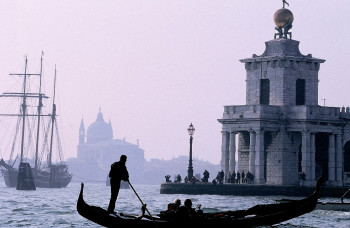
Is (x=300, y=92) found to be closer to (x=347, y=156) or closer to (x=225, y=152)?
(x=347, y=156)

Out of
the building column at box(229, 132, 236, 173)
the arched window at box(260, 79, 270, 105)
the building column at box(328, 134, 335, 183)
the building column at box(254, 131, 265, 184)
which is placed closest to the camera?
the building column at box(254, 131, 265, 184)

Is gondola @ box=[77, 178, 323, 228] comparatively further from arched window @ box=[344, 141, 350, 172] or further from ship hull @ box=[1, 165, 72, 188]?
ship hull @ box=[1, 165, 72, 188]

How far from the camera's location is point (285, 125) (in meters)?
88.5

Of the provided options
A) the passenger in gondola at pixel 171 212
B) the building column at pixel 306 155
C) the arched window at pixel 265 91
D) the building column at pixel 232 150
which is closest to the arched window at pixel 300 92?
the arched window at pixel 265 91

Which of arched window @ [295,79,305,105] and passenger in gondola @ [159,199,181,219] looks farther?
arched window @ [295,79,305,105]

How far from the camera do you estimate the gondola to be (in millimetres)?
34125

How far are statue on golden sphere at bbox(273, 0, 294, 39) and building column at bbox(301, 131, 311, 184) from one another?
10.3 meters

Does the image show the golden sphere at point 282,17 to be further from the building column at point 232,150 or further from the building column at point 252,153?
the building column at point 252,153

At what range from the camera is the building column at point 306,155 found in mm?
86188

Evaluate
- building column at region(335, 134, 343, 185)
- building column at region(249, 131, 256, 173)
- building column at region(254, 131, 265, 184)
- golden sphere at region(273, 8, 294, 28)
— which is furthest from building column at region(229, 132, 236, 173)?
golden sphere at region(273, 8, 294, 28)

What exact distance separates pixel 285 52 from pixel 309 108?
A: 592 cm

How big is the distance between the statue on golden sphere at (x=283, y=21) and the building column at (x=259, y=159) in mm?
10384

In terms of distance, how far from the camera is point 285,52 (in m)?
90.5

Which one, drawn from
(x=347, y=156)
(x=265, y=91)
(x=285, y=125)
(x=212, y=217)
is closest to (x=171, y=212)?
(x=212, y=217)
